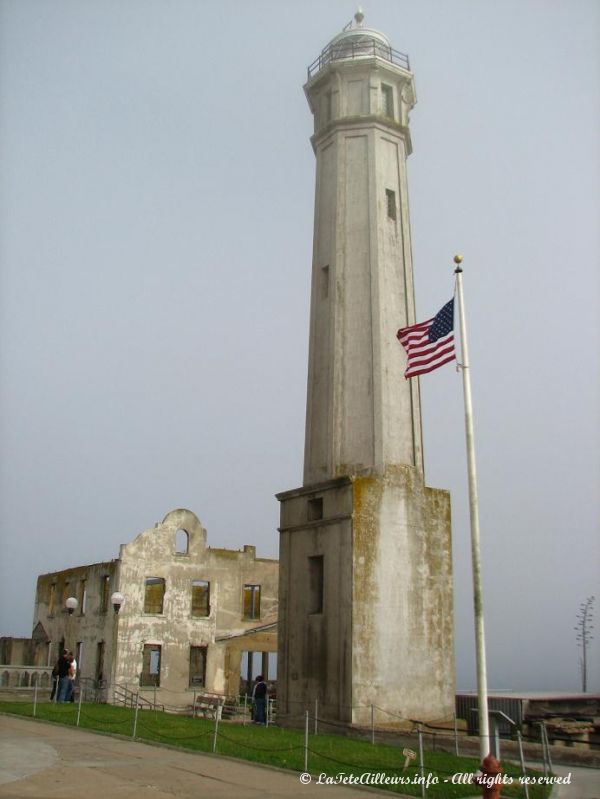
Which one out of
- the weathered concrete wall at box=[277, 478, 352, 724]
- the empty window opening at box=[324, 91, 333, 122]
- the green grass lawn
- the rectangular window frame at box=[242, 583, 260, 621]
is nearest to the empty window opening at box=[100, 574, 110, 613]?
the rectangular window frame at box=[242, 583, 260, 621]

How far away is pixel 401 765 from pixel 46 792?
6662 millimetres

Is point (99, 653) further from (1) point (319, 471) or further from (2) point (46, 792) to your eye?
(2) point (46, 792)

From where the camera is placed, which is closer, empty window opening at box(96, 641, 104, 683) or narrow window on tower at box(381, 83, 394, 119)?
narrow window on tower at box(381, 83, 394, 119)

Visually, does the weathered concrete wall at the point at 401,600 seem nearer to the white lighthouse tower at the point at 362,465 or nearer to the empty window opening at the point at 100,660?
the white lighthouse tower at the point at 362,465

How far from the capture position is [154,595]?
128 ft

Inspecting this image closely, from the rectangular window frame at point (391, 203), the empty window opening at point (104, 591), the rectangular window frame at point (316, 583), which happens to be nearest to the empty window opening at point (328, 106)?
the rectangular window frame at point (391, 203)

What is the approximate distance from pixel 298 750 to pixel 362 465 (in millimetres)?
9335

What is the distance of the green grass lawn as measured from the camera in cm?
1323

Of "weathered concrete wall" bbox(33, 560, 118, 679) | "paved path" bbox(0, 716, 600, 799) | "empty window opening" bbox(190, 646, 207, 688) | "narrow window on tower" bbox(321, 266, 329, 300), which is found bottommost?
"paved path" bbox(0, 716, 600, 799)

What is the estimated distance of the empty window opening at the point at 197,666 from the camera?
3847 centimetres

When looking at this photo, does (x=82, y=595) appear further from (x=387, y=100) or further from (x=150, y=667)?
(x=387, y=100)

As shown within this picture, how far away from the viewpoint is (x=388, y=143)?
27.2 metres

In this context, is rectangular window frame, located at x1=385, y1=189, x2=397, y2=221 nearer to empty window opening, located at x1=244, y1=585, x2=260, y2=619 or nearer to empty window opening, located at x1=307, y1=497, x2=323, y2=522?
empty window opening, located at x1=307, y1=497, x2=323, y2=522

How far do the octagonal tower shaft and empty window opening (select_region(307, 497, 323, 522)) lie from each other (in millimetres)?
830
